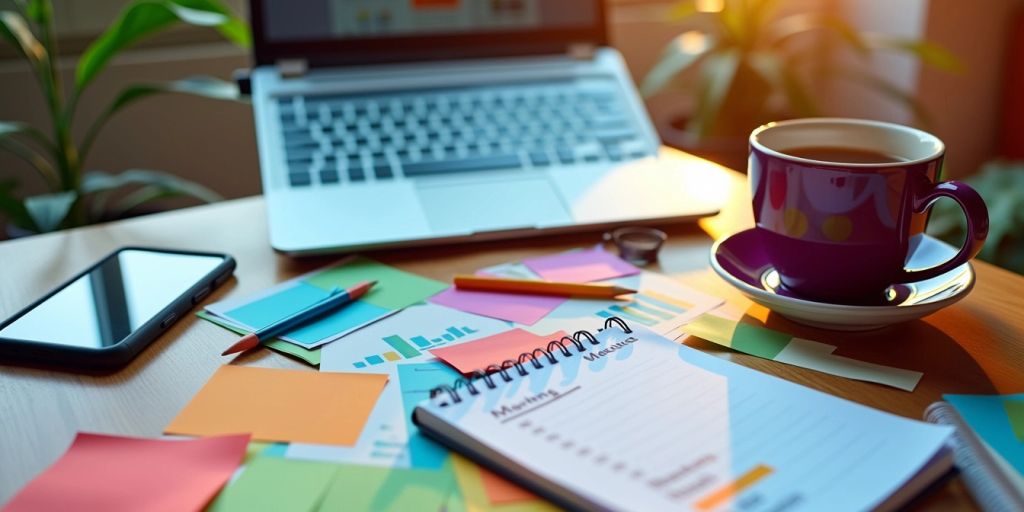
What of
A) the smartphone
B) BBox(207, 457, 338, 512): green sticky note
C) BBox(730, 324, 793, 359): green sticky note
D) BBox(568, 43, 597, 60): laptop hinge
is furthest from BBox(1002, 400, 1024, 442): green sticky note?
BBox(568, 43, 597, 60): laptop hinge

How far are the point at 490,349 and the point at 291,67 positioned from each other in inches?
19.0

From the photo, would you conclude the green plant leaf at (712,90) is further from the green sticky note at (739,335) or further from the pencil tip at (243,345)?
the pencil tip at (243,345)

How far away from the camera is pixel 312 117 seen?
34.0 inches

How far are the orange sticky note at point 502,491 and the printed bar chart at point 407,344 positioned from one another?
0.49 ft

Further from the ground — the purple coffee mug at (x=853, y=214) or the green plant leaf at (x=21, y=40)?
the green plant leaf at (x=21, y=40)

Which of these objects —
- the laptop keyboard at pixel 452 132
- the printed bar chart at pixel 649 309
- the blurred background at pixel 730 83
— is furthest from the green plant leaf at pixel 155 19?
the printed bar chart at pixel 649 309

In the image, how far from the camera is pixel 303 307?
0.63 meters

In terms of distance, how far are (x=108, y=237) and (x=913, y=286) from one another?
2.17 feet

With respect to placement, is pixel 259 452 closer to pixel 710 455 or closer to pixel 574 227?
pixel 710 455

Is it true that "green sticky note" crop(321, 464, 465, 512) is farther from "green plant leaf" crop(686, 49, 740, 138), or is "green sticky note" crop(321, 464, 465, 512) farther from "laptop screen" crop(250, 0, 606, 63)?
"green plant leaf" crop(686, 49, 740, 138)

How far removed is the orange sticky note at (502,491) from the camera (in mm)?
412

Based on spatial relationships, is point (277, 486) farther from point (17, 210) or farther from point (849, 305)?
point (17, 210)

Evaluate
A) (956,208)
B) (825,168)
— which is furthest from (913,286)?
(956,208)

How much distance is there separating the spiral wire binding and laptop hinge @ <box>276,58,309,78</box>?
19.3 inches
